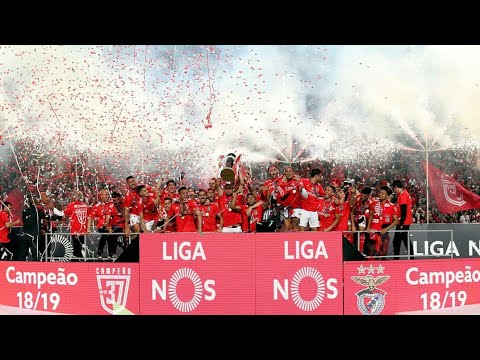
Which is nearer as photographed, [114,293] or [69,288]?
[114,293]

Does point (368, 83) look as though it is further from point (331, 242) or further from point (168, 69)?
point (331, 242)

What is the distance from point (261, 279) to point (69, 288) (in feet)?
8.73

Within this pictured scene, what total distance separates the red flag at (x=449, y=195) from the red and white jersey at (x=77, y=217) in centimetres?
750

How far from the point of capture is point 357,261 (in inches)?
479

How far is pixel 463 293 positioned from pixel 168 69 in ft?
29.4

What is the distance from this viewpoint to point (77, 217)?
16.1 metres

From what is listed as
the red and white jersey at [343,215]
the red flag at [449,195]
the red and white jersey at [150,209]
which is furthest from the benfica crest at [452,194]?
the red and white jersey at [150,209]

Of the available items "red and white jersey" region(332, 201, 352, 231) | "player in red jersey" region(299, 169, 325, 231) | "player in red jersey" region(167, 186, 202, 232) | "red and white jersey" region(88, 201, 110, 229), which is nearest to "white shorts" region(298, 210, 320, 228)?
"player in red jersey" region(299, 169, 325, 231)

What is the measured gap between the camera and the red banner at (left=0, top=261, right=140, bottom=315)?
40.2 ft

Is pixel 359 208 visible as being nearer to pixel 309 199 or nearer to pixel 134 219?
pixel 309 199

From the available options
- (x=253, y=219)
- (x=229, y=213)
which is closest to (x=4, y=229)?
(x=229, y=213)

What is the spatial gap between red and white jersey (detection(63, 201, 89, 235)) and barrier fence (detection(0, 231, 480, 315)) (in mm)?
3797

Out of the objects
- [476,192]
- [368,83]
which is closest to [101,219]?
[368,83]

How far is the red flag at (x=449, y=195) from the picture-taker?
739 inches
